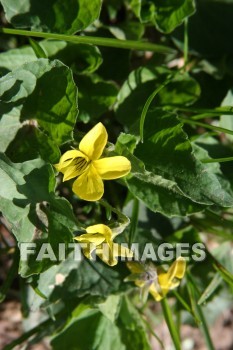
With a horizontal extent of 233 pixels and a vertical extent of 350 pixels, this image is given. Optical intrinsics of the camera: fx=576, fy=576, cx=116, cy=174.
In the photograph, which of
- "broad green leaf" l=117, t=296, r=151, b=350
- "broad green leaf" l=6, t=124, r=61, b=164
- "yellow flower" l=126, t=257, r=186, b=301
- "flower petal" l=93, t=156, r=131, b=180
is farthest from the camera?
"broad green leaf" l=117, t=296, r=151, b=350

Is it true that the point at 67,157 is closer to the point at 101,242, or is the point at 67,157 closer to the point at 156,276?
the point at 101,242

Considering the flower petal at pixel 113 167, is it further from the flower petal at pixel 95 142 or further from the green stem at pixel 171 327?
the green stem at pixel 171 327

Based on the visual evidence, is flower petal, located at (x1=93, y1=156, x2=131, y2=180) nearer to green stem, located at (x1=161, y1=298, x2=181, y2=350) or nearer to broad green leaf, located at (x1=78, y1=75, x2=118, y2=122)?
broad green leaf, located at (x1=78, y1=75, x2=118, y2=122)

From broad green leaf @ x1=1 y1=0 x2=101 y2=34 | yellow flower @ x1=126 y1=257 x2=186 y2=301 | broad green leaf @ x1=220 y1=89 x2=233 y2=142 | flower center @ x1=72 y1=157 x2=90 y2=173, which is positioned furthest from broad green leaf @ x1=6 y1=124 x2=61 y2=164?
broad green leaf @ x1=220 y1=89 x2=233 y2=142

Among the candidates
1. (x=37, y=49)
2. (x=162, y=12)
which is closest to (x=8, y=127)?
(x=37, y=49)

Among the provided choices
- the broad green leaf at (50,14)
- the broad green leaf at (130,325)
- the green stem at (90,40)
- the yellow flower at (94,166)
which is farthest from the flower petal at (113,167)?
the broad green leaf at (130,325)

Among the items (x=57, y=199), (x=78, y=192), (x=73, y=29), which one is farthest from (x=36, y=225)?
(x=73, y=29)
